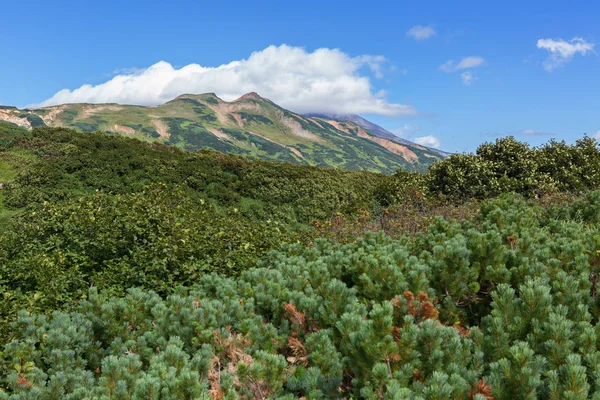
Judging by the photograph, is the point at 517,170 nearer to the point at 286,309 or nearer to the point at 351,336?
the point at 286,309

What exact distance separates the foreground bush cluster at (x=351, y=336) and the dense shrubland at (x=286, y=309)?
1 centimetres

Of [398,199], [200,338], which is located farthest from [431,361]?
[398,199]

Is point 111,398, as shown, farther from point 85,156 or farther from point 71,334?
point 85,156

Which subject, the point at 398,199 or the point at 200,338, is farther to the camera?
the point at 398,199

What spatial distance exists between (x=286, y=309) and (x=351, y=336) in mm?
1166

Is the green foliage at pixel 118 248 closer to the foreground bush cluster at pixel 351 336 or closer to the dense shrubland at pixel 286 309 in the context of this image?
the dense shrubland at pixel 286 309

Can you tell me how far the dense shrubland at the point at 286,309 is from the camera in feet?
9.43

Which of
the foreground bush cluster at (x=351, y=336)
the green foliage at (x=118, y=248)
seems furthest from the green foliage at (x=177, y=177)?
the foreground bush cluster at (x=351, y=336)

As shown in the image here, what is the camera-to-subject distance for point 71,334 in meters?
3.96

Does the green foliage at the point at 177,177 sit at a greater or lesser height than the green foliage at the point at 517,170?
lesser

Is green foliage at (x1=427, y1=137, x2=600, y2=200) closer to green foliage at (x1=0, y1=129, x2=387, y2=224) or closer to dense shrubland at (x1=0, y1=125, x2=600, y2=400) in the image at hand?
green foliage at (x1=0, y1=129, x2=387, y2=224)

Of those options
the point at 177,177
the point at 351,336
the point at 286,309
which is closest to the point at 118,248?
the point at 286,309

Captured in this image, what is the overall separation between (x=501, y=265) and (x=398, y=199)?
51.4ft

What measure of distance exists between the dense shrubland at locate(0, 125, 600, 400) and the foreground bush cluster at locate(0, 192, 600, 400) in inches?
0.6
